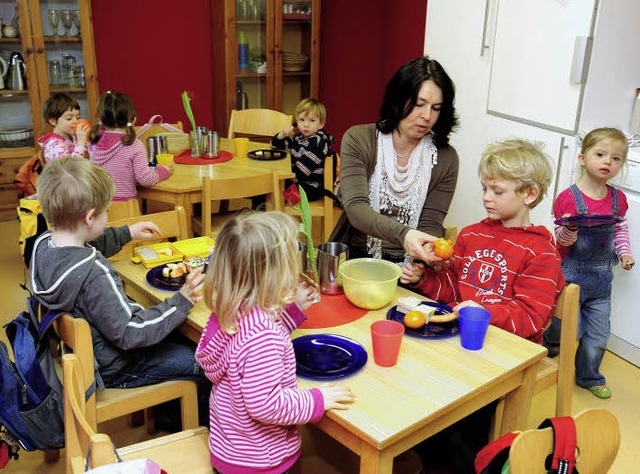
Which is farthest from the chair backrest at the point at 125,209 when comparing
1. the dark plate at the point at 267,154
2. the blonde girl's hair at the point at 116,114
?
the dark plate at the point at 267,154

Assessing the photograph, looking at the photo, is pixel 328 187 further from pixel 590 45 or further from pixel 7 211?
pixel 7 211

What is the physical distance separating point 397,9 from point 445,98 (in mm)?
3435

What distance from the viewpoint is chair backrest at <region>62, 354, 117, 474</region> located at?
105cm

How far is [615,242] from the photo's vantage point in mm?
2633

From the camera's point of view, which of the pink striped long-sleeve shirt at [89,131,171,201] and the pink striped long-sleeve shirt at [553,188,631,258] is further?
the pink striped long-sleeve shirt at [89,131,171,201]

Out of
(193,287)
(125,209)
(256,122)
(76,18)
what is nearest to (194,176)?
(125,209)

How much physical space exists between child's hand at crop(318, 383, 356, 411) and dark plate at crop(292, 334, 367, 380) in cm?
6

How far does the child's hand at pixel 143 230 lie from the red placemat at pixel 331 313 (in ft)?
2.28

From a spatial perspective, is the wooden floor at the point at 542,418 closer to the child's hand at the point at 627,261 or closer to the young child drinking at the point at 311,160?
the child's hand at the point at 627,261

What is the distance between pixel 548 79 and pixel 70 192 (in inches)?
91.8

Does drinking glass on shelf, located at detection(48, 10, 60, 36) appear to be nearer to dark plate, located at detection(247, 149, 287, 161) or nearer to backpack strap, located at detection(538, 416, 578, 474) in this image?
dark plate, located at detection(247, 149, 287, 161)

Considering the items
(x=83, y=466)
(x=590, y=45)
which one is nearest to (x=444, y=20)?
(x=590, y=45)

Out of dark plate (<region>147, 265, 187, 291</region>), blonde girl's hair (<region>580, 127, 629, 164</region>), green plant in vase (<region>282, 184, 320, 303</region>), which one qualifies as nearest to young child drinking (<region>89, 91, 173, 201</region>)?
dark plate (<region>147, 265, 187, 291</region>)

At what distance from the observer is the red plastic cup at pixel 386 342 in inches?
56.6
